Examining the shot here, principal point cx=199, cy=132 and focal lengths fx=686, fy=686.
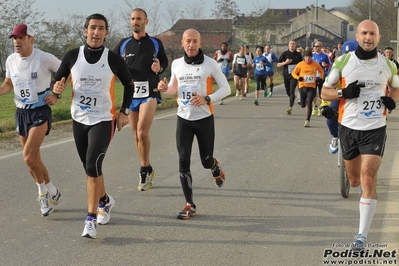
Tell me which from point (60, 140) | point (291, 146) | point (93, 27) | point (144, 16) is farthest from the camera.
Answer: point (60, 140)

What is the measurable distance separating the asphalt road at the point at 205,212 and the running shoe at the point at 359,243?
231mm

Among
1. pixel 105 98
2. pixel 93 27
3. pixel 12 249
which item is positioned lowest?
pixel 12 249

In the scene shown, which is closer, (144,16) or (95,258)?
(95,258)

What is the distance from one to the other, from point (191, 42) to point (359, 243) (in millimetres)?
2738

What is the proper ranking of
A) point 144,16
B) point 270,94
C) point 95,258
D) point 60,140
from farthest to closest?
1. point 270,94
2. point 60,140
3. point 144,16
4. point 95,258

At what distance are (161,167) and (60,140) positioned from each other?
11.6 feet

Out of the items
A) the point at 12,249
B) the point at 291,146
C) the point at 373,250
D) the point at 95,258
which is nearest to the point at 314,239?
the point at 373,250

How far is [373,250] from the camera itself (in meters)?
5.79

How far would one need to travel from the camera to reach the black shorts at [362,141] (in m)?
6.05

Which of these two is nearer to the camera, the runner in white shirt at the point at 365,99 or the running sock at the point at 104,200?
the runner in white shirt at the point at 365,99

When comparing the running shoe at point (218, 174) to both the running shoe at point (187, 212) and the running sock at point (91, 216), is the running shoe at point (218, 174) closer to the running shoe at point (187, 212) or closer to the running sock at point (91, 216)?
the running shoe at point (187, 212)

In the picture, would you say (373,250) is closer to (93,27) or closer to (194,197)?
(194,197)

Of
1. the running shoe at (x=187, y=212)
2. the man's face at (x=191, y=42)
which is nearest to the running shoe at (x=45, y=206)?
the running shoe at (x=187, y=212)

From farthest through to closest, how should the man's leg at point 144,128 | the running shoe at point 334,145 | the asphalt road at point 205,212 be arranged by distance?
the running shoe at point 334,145 < the man's leg at point 144,128 < the asphalt road at point 205,212
